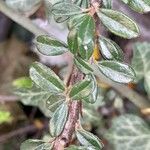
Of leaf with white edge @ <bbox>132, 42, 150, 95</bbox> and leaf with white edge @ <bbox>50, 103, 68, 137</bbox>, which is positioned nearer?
leaf with white edge @ <bbox>50, 103, 68, 137</bbox>

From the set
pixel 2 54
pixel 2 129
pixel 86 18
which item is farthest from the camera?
pixel 2 54

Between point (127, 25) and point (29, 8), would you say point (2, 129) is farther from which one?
point (127, 25)

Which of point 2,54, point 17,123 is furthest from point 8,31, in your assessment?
point 17,123

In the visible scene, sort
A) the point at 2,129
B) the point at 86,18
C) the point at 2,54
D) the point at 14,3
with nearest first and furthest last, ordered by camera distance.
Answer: the point at 86,18
the point at 14,3
the point at 2,129
the point at 2,54

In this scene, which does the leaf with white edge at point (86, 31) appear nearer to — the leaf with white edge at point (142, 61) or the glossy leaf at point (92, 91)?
the glossy leaf at point (92, 91)

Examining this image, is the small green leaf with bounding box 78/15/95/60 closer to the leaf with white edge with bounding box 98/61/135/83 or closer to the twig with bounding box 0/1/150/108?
the leaf with white edge with bounding box 98/61/135/83

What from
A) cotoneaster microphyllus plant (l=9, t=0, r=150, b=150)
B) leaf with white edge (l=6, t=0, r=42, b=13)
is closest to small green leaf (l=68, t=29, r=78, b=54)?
cotoneaster microphyllus plant (l=9, t=0, r=150, b=150)

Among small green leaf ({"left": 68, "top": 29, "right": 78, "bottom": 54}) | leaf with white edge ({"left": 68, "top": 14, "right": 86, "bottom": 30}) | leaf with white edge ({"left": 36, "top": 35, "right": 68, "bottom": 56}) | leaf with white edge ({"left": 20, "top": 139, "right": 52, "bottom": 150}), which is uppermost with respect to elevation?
leaf with white edge ({"left": 68, "top": 14, "right": 86, "bottom": 30})
